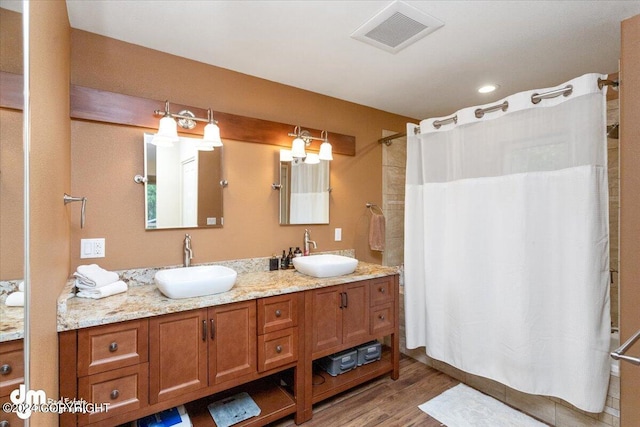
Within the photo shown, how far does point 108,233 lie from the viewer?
184cm

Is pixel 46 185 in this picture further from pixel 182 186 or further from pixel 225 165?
pixel 225 165

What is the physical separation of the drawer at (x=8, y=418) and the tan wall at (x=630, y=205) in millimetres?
2375

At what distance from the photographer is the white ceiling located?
1615 millimetres

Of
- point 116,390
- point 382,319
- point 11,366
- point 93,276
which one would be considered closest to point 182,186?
point 93,276

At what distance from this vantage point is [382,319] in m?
2.32

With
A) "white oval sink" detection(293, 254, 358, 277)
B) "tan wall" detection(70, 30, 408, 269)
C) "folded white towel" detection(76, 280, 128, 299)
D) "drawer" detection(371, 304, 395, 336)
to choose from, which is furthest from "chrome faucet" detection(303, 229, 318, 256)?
"folded white towel" detection(76, 280, 128, 299)

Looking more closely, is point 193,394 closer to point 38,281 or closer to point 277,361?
point 277,361

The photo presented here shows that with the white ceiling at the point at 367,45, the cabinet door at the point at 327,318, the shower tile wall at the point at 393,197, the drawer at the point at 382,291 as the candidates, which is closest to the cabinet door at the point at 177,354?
the cabinet door at the point at 327,318

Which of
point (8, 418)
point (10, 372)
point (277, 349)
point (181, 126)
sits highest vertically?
point (181, 126)

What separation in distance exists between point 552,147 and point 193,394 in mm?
2427

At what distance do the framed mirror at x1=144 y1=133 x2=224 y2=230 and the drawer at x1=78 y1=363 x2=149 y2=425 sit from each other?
2.85 feet

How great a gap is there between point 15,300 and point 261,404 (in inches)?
61.4

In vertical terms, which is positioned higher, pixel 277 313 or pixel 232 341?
pixel 277 313

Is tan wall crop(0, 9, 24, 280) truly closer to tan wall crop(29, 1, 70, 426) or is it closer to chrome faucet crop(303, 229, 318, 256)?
tan wall crop(29, 1, 70, 426)
